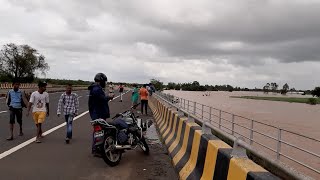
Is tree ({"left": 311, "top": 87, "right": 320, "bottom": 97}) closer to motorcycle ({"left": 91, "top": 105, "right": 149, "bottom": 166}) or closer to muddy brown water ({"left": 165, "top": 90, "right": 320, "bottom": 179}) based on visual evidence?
muddy brown water ({"left": 165, "top": 90, "right": 320, "bottom": 179})

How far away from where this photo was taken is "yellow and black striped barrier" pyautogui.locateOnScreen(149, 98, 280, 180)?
469 centimetres

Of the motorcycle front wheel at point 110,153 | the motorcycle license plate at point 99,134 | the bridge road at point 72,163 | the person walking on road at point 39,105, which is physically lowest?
the bridge road at point 72,163

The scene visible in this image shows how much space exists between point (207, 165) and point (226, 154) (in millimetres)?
880

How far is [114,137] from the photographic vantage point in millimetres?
9289

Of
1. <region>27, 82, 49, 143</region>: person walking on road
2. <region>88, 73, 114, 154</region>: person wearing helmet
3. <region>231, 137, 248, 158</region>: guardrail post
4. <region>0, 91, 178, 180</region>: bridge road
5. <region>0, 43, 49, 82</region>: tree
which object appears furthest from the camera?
<region>0, 43, 49, 82</region>: tree

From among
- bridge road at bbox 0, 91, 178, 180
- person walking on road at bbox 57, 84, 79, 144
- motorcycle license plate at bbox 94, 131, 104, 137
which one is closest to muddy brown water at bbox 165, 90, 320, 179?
bridge road at bbox 0, 91, 178, 180

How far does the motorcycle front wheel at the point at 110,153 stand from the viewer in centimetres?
899

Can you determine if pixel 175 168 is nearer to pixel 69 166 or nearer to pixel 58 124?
pixel 69 166

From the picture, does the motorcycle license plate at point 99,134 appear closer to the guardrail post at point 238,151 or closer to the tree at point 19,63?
the guardrail post at point 238,151

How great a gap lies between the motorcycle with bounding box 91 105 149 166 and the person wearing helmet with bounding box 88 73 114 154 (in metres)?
0.37

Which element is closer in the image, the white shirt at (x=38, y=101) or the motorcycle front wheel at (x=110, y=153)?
the motorcycle front wheel at (x=110, y=153)

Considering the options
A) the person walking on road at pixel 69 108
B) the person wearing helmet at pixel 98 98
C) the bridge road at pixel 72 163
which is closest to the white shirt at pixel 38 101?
the person walking on road at pixel 69 108

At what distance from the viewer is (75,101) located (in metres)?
12.8

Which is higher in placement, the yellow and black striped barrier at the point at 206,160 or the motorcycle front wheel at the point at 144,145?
the yellow and black striped barrier at the point at 206,160
